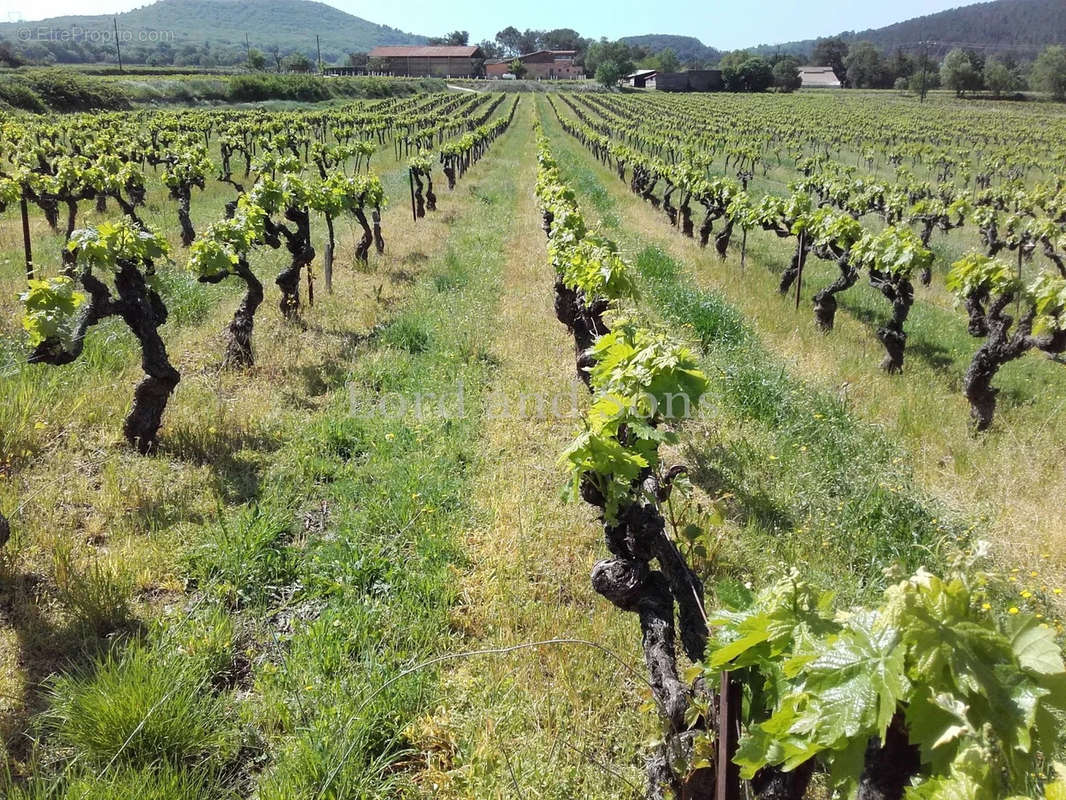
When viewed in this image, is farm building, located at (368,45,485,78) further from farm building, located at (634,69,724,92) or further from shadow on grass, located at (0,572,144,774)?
shadow on grass, located at (0,572,144,774)

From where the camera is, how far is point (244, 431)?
6.99 m

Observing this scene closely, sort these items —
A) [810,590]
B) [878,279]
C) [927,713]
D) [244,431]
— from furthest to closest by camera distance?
1. [878,279]
2. [244,431]
3. [810,590]
4. [927,713]

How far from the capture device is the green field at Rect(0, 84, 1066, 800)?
3328 millimetres

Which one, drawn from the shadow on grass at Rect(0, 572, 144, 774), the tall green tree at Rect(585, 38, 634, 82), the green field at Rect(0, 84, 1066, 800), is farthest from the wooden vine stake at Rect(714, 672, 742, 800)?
the tall green tree at Rect(585, 38, 634, 82)

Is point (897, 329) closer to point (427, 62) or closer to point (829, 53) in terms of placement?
point (427, 62)

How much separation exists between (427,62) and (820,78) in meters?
71.3

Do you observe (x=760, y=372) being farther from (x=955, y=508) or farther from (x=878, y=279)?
(x=878, y=279)

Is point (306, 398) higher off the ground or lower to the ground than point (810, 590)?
lower

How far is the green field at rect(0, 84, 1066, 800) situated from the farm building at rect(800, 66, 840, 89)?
119m

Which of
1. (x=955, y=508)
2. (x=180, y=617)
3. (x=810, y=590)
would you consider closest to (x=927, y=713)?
(x=810, y=590)

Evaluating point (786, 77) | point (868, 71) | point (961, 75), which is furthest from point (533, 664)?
point (868, 71)

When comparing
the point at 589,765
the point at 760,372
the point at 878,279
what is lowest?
the point at 589,765

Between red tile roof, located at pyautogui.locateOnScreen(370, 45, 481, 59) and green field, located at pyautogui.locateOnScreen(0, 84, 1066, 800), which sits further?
red tile roof, located at pyautogui.locateOnScreen(370, 45, 481, 59)

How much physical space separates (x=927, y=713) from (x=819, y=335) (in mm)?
10553
